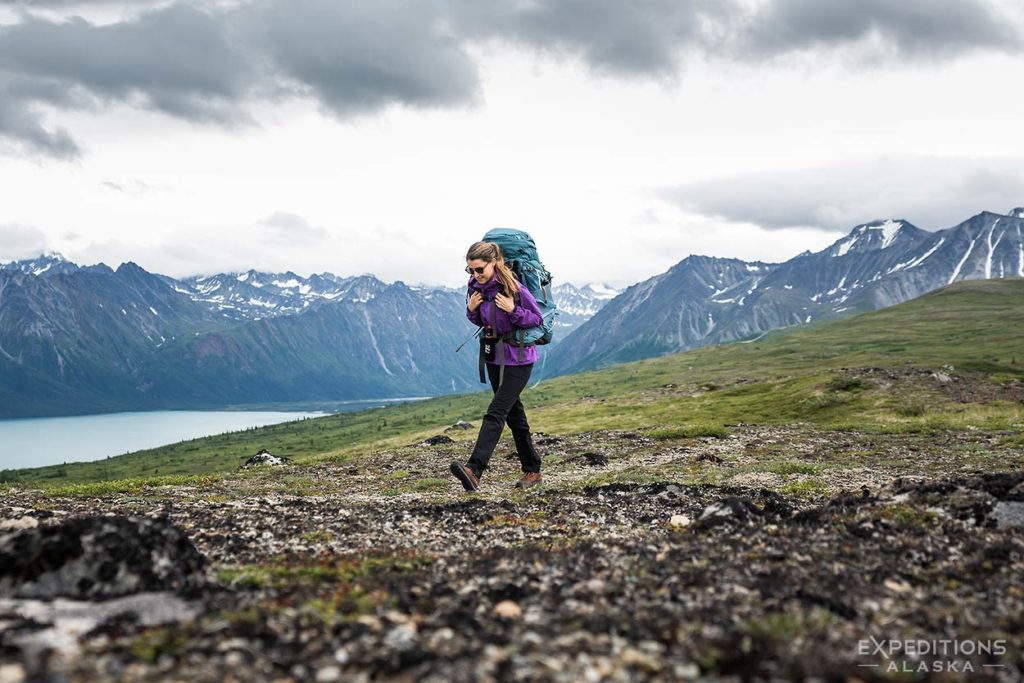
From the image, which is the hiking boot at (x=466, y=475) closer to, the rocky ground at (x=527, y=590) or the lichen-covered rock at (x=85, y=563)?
→ the rocky ground at (x=527, y=590)

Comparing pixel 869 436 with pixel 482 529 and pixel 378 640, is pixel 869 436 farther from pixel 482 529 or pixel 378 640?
pixel 378 640

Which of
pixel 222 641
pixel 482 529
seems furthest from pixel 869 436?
pixel 222 641

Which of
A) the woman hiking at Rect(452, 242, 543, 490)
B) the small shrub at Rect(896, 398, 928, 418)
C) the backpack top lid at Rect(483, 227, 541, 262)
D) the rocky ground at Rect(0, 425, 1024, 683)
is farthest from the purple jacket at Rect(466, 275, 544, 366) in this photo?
the small shrub at Rect(896, 398, 928, 418)

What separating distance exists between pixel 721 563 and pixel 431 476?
52.0 ft

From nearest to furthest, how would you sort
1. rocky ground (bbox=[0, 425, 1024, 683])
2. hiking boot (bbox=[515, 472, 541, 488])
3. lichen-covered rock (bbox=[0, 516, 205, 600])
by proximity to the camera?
rocky ground (bbox=[0, 425, 1024, 683]) → lichen-covered rock (bbox=[0, 516, 205, 600]) → hiking boot (bbox=[515, 472, 541, 488])

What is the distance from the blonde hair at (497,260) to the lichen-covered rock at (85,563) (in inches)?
395

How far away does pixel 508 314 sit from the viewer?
16.8 m

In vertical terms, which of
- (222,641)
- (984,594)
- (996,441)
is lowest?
(996,441)

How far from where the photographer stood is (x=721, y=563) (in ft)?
29.9

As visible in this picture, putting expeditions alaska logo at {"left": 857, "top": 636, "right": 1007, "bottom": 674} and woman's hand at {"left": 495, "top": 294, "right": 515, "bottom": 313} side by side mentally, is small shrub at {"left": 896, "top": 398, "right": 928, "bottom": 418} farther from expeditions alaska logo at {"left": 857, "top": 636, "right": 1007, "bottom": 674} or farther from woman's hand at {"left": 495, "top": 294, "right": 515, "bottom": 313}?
expeditions alaska logo at {"left": 857, "top": 636, "right": 1007, "bottom": 674}

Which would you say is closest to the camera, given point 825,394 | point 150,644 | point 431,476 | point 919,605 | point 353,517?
point 150,644

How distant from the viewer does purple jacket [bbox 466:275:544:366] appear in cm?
1664

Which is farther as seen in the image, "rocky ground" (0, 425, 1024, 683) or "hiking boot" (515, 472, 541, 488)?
"hiking boot" (515, 472, 541, 488)

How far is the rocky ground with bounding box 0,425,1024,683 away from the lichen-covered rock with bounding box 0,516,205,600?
21mm
